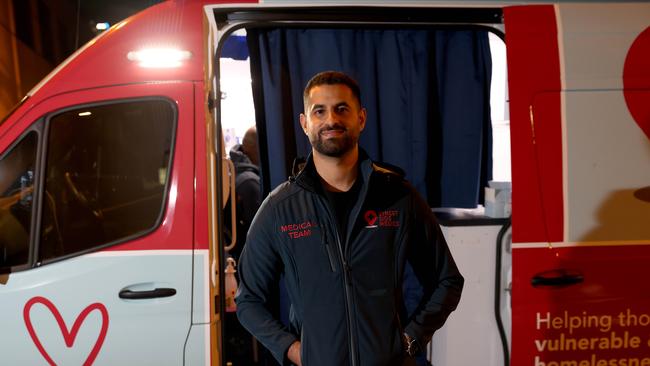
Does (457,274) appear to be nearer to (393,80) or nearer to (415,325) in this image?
(415,325)

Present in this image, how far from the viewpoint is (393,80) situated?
271 cm

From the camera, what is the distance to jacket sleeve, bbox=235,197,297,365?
160 cm

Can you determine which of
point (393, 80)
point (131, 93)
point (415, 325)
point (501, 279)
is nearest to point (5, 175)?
point (131, 93)

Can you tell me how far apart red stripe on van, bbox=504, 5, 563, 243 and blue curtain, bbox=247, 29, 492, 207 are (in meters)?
0.78

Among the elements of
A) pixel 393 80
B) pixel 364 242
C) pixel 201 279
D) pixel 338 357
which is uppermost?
pixel 393 80

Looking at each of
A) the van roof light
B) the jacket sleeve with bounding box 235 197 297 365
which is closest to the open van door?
the jacket sleeve with bounding box 235 197 297 365

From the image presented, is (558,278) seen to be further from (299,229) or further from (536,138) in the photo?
(299,229)

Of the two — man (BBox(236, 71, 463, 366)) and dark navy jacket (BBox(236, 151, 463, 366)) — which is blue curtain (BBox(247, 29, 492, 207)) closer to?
man (BBox(236, 71, 463, 366))

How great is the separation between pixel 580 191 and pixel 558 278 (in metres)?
0.39

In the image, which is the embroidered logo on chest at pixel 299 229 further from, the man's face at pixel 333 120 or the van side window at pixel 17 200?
the van side window at pixel 17 200

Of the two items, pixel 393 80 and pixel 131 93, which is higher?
pixel 393 80

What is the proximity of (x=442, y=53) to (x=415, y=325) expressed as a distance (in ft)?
5.89

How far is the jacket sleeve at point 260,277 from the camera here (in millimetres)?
1600

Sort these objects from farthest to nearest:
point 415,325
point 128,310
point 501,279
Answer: point 501,279 < point 128,310 < point 415,325
